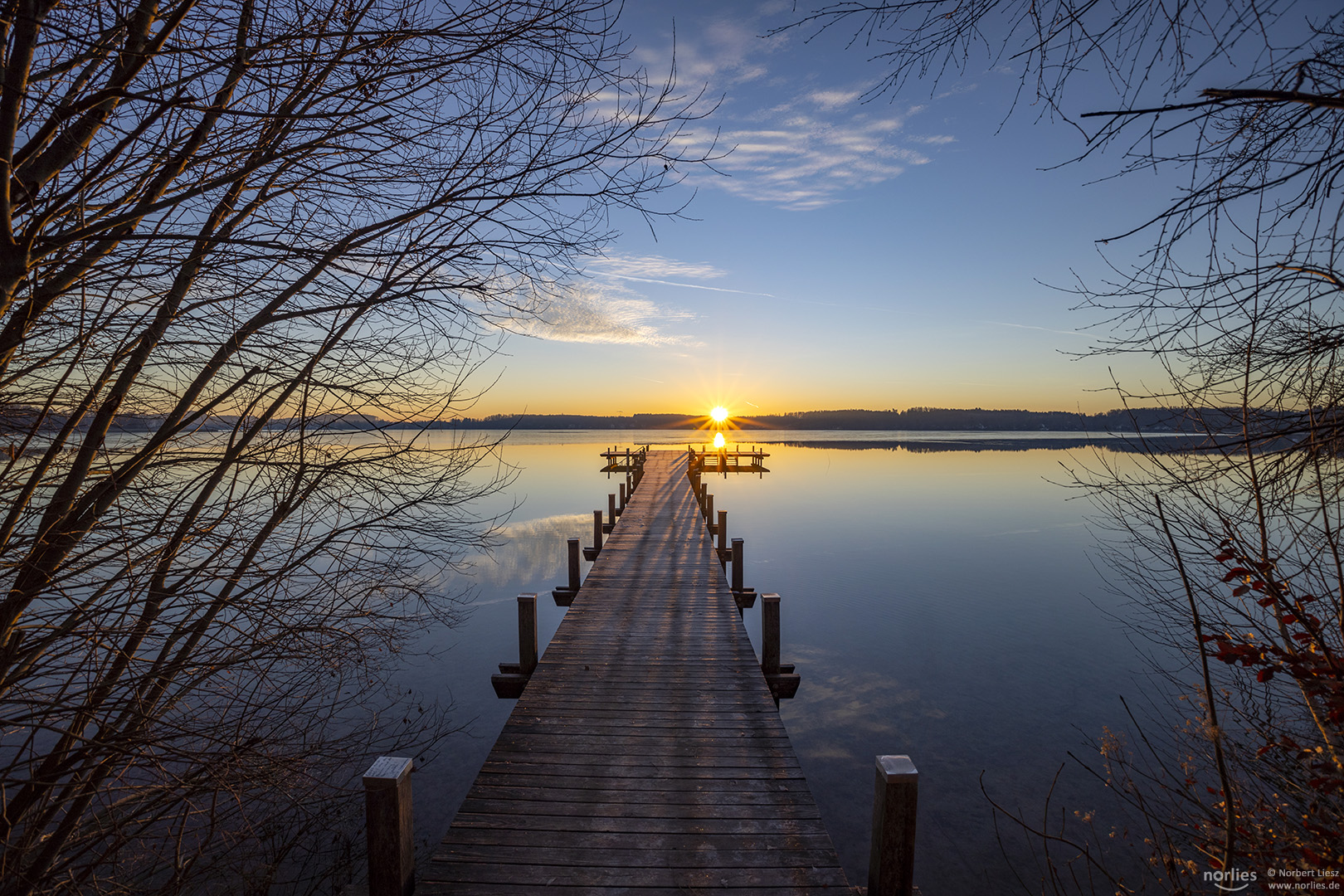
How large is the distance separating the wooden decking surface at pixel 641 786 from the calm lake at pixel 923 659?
5.31 feet

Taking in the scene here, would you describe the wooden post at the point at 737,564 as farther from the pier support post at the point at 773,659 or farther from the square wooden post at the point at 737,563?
the pier support post at the point at 773,659

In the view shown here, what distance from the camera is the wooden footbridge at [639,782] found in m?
3.64

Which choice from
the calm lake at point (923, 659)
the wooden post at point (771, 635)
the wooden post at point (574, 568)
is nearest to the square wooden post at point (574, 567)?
the wooden post at point (574, 568)

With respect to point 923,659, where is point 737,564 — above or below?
above

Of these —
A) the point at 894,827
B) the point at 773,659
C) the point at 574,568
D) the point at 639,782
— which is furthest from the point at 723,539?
the point at 894,827

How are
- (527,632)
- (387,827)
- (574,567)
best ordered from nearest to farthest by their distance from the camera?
(387,827) < (527,632) < (574,567)

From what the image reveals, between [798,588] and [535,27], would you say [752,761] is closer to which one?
[535,27]

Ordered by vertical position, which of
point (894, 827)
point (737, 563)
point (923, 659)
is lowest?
point (923, 659)

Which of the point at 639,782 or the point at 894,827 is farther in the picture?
the point at 639,782

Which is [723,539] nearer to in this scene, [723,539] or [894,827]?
[723,539]

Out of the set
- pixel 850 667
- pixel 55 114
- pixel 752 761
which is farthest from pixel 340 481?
pixel 850 667

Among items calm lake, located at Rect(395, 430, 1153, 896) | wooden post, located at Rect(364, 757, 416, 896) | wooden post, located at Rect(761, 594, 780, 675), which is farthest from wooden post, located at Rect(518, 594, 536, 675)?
wooden post, located at Rect(364, 757, 416, 896)

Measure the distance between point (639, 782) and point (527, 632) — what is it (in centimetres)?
359

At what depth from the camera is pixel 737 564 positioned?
12.6 metres
